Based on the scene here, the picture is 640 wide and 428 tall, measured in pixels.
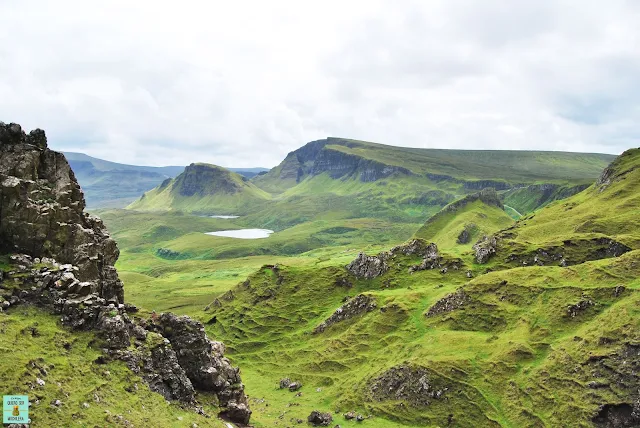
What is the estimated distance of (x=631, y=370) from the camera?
89125 millimetres

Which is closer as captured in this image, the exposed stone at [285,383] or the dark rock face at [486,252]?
the exposed stone at [285,383]

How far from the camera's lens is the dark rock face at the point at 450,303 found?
13175cm

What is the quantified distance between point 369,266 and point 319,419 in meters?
88.4

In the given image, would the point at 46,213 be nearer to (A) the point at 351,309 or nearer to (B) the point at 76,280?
(B) the point at 76,280

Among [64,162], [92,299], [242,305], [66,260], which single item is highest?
[64,162]

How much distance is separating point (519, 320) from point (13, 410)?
113 m

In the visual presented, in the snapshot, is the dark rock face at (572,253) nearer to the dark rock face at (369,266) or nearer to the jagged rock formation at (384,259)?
the jagged rock formation at (384,259)

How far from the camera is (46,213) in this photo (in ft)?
211

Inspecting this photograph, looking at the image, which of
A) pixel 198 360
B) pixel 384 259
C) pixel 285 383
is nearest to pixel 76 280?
pixel 198 360

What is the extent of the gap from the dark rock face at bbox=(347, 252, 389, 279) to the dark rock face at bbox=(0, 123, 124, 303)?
122 m

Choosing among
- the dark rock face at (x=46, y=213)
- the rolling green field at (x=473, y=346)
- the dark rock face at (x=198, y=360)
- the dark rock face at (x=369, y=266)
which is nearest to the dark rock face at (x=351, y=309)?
the rolling green field at (x=473, y=346)

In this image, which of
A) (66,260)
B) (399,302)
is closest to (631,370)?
(399,302)

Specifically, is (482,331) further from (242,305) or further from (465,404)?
(242,305)

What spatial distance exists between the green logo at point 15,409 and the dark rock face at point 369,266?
487ft
